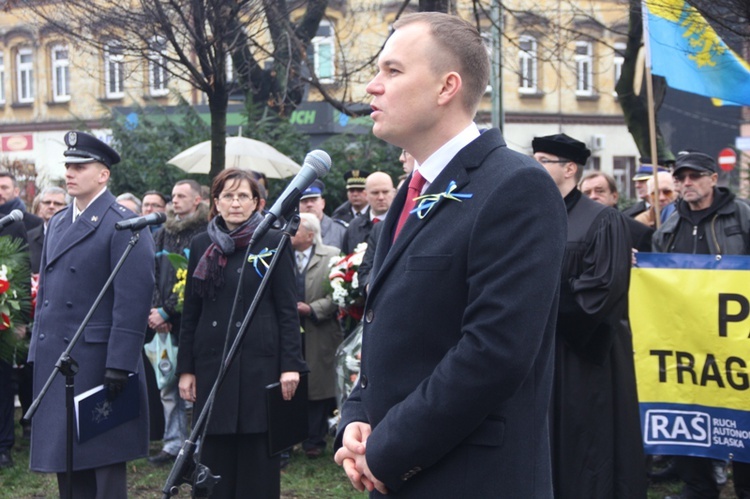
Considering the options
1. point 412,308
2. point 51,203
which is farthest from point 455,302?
point 51,203

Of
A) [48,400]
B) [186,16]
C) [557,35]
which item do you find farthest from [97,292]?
[557,35]

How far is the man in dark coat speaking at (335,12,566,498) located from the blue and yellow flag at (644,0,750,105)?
5453 mm

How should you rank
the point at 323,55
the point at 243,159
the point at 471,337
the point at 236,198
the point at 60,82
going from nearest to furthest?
the point at 471,337 < the point at 236,198 < the point at 243,159 < the point at 323,55 < the point at 60,82

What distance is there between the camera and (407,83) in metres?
2.84

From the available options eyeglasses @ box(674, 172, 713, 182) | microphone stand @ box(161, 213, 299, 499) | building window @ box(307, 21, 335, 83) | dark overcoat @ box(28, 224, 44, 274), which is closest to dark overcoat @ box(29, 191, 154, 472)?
microphone stand @ box(161, 213, 299, 499)

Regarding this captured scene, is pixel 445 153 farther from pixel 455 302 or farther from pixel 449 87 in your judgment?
pixel 455 302

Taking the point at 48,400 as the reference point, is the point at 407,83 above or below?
above

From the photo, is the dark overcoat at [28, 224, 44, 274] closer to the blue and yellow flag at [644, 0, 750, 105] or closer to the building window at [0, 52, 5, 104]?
the blue and yellow flag at [644, 0, 750, 105]

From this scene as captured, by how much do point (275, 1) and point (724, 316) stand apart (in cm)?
535

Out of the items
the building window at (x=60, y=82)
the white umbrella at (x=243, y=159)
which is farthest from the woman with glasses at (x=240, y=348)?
the building window at (x=60, y=82)

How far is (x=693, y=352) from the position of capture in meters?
6.88

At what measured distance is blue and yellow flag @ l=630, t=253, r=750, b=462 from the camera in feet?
21.9

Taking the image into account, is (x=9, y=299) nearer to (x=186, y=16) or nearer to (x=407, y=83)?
(x=186, y=16)

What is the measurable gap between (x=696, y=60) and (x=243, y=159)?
22.0ft
